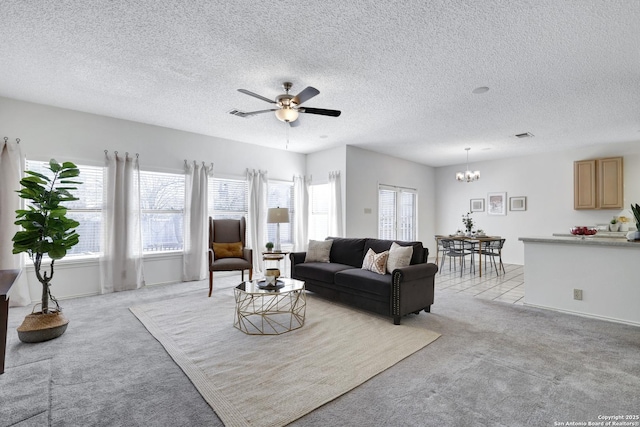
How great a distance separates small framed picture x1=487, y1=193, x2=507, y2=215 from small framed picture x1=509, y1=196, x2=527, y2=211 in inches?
5.3

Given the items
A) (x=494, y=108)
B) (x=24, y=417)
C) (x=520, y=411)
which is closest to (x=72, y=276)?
(x=24, y=417)

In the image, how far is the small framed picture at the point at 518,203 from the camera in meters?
7.50

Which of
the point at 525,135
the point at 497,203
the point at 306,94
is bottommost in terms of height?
the point at 497,203

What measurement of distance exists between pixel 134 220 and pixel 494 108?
5855 millimetres

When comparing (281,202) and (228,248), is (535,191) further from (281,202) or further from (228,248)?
(228,248)

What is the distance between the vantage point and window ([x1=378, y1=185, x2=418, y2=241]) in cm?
756

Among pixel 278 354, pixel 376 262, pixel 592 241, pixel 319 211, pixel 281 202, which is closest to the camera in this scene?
pixel 278 354

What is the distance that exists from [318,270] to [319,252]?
1.82ft

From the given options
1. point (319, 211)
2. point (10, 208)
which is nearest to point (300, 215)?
point (319, 211)

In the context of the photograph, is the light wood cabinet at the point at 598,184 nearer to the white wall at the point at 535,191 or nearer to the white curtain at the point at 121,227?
the white wall at the point at 535,191

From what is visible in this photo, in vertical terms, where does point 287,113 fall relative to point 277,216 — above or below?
above

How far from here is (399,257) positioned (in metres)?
3.66

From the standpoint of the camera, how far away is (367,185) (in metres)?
6.98

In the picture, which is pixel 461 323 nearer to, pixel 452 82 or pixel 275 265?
pixel 452 82
